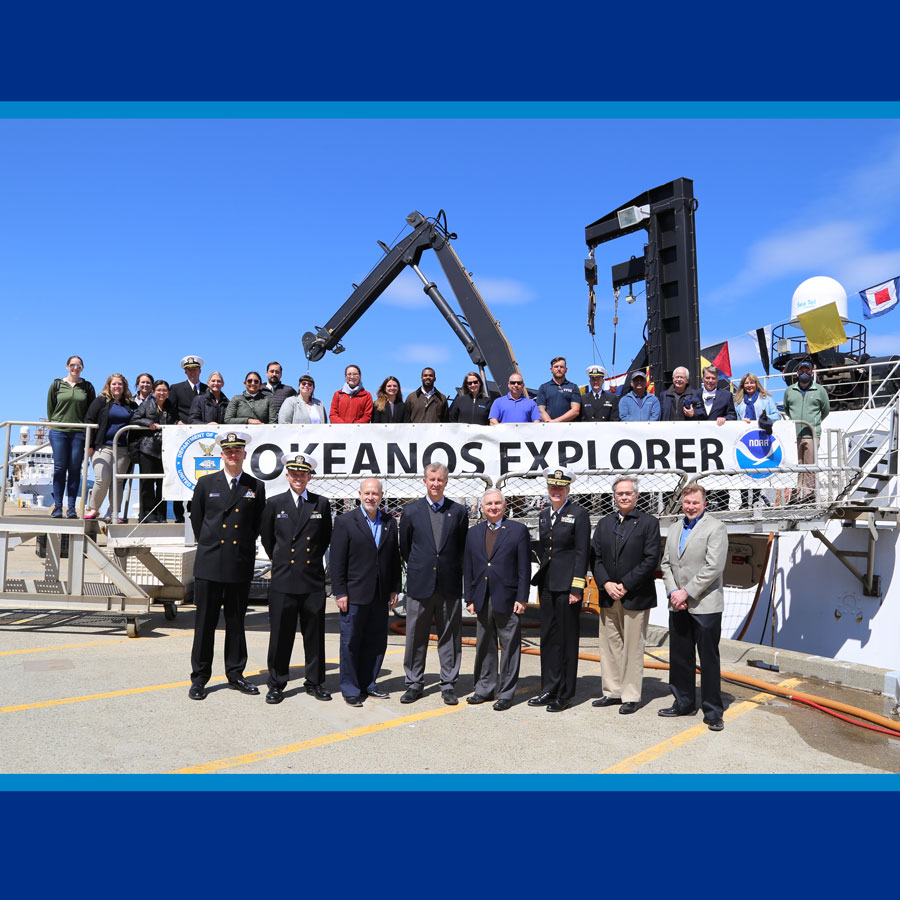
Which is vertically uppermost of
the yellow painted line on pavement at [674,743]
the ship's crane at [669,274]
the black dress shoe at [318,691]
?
the ship's crane at [669,274]

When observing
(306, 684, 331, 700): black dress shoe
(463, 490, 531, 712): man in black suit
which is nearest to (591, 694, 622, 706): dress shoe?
(463, 490, 531, 712): man in black suit

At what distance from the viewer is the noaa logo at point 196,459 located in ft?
28.5

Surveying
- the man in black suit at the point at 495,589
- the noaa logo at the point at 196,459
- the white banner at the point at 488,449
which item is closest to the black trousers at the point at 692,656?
the man in black suit at the point at 495,589

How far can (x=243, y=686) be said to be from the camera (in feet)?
19.9

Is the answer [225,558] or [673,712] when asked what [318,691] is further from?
[673,712]

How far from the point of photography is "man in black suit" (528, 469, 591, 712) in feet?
19.6

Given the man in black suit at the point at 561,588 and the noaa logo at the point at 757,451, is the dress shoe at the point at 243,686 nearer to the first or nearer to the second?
the man in black suit at the point at 561,588

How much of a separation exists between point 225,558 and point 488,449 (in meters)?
3.60

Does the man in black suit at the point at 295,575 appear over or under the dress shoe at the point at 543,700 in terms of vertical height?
over

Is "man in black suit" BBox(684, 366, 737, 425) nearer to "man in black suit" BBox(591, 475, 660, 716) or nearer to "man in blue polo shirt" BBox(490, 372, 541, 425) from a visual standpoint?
"man in blue polo shirt" BBox(490, 372, 541, 425)

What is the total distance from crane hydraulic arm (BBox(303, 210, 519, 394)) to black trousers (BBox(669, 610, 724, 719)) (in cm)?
925

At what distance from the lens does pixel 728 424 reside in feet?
28.7

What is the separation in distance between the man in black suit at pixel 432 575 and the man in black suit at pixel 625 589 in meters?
1.14

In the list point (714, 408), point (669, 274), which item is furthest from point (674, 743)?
point (669, 274)
